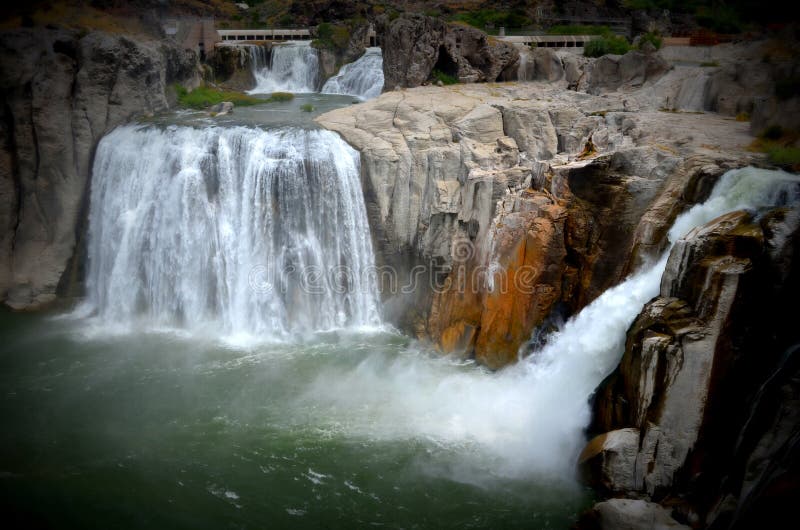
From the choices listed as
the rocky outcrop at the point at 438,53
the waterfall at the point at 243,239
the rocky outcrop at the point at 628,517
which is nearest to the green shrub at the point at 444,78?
the rocky outcrop at the point at 438,53

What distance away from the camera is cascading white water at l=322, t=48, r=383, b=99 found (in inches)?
1090

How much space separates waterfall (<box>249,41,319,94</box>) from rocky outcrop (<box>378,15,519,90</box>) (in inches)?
266

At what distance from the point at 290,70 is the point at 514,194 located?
739 inches

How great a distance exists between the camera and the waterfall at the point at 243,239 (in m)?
17.2

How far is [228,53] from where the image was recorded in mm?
28672

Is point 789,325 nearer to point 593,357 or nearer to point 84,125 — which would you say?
point 593,357

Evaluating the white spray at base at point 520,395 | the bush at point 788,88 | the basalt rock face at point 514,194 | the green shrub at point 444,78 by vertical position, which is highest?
the green shrub at point 444,78

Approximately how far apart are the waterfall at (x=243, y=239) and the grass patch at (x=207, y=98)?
581 cm

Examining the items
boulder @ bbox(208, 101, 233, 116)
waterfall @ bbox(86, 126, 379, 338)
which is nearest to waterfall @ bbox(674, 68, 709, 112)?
waterfall @ bbox(86, 126, 379, 338)

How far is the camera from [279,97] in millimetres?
26188

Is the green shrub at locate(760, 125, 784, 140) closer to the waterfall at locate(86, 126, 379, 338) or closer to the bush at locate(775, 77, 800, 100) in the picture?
the bush at locate(775, 77, 800, 100)

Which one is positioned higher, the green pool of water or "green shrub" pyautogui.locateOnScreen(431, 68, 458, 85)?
"green shrub" pyautogui.locateOnScreen(431, 68, 458, 85)

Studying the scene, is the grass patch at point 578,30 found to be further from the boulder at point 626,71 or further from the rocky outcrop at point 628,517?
the rocky outcrop at point 628,517

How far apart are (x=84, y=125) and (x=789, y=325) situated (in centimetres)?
1874
